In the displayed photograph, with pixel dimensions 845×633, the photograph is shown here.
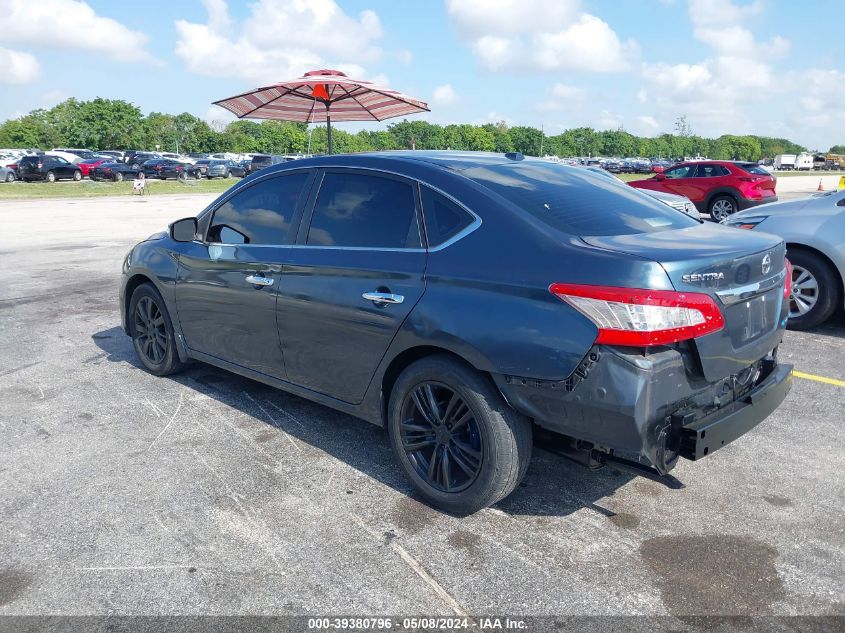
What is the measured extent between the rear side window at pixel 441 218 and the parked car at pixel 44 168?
4016 centimetres

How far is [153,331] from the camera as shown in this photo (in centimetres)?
535

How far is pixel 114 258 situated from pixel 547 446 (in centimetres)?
1063

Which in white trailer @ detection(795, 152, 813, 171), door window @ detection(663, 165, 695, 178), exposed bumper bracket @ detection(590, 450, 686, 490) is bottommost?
exposed bumper bracket @ detection(590, 450, 686, 490)

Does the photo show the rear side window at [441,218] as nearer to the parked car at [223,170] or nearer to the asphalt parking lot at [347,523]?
the asphalt parking lot at [347,523]

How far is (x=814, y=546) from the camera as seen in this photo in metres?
3.01

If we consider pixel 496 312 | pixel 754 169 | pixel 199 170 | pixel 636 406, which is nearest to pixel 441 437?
pixel 496 312

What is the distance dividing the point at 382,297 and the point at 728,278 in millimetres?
1564

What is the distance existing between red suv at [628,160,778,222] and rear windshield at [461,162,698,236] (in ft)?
52.2

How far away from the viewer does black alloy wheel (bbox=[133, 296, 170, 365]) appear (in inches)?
209

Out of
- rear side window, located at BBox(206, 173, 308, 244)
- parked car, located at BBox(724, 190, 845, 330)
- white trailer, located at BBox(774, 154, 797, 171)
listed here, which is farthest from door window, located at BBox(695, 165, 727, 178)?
white trailer, located at BBox(774, 154, 797, 171)

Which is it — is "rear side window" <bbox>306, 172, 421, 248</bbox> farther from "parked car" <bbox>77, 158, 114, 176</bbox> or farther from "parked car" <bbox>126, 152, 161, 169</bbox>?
"parked car" <bbox>126, 152, 161, 169</bbox>

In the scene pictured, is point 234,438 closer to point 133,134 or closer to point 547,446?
point 547,446

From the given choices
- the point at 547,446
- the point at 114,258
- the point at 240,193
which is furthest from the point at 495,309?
the point at 114,258

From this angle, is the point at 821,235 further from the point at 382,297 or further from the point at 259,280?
the point at 259,280
